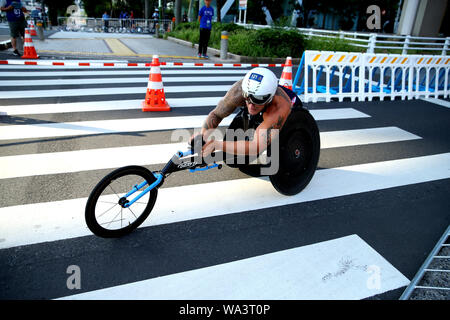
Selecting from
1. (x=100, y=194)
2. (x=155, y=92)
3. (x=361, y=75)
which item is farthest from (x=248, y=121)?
(x=361, y=75)

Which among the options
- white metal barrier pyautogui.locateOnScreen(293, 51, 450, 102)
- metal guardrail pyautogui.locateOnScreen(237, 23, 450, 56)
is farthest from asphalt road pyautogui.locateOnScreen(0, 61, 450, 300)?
metal guardrail pyautogui.locateOnScreen(237, 23, 450, 56)

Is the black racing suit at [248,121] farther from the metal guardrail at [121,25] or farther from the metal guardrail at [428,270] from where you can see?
the metal guardrail at [121,25]

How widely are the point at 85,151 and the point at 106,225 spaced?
76.1 inches

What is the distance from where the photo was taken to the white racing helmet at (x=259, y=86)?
117 inches

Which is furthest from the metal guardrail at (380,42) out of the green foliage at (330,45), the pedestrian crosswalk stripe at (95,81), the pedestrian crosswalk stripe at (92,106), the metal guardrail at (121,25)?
the metal guardrail at (121,25)

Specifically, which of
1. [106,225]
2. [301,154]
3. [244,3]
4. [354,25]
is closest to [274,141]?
[301,154]

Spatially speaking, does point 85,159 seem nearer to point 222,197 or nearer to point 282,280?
point 222,197

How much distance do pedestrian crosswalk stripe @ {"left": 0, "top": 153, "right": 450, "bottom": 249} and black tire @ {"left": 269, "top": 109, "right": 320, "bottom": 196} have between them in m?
0.17

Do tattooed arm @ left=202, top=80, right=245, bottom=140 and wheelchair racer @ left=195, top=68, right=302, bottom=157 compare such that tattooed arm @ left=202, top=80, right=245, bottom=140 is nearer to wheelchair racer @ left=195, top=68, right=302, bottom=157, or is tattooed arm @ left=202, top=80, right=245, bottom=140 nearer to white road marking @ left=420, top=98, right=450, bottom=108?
wheelchair racer @ left=195, top=68, right=302, bottom=157

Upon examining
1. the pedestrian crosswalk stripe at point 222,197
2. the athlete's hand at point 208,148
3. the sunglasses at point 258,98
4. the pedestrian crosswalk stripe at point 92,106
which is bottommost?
the pedestrian crosswalk stripe at point 222,197

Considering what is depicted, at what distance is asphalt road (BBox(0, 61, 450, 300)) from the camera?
247cm

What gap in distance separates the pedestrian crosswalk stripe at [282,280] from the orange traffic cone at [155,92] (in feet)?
14.7

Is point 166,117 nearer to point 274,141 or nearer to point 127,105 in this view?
point 127,105

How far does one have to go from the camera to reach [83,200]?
3.41 m
